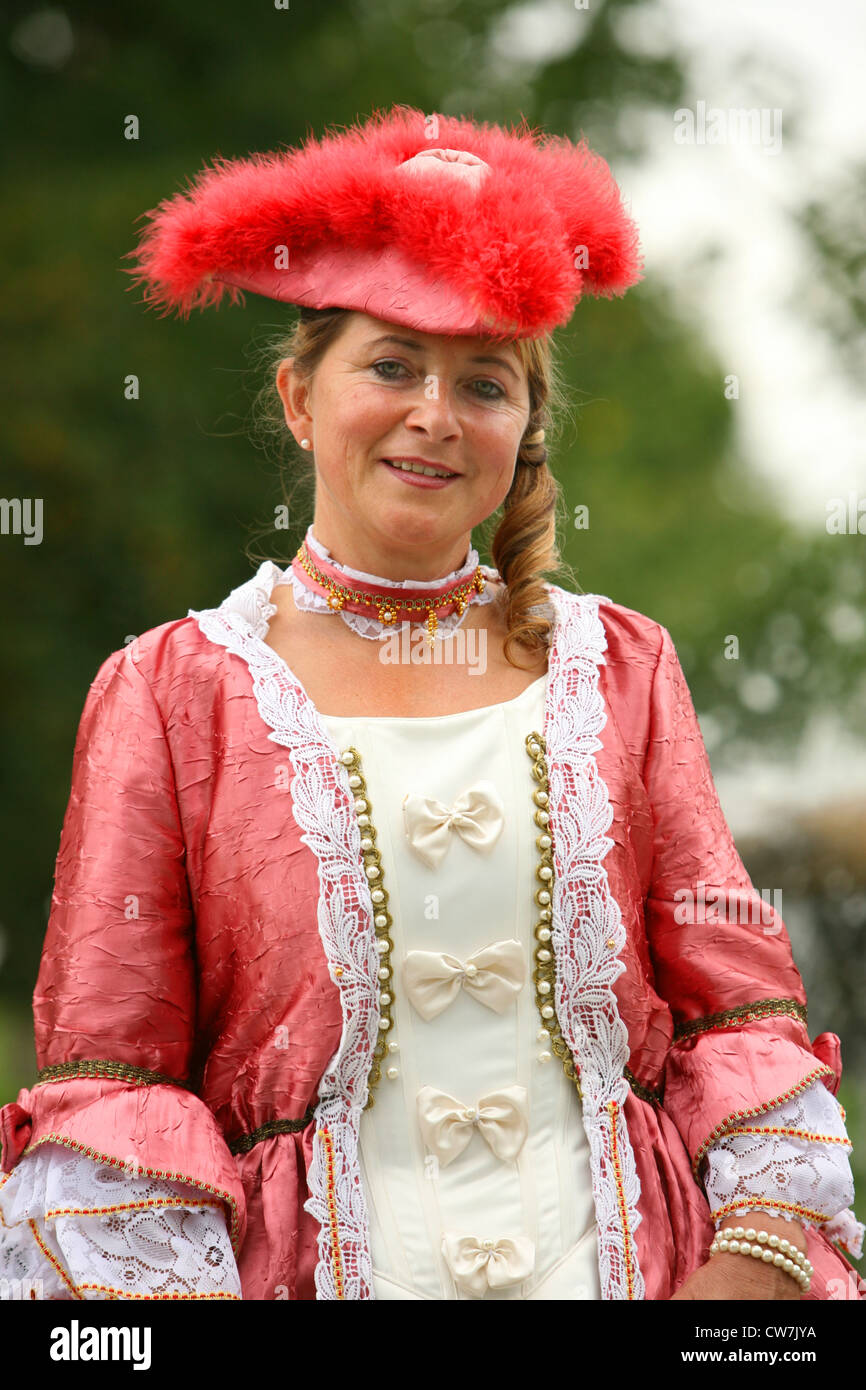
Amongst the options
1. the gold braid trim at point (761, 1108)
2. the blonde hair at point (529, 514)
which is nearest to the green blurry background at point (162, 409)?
the blonde hair at point (529, 514)

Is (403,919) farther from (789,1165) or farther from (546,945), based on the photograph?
(789,1165)

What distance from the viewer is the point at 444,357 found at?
1.87 m

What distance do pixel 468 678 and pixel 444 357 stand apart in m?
0.40

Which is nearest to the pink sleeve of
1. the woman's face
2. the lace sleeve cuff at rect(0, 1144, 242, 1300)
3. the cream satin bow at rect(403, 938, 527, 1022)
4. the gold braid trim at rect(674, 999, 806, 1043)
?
the gold braid trim at rect(674, 999, 806, 1043)

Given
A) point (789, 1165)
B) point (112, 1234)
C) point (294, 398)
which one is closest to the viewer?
point (112, 1234)

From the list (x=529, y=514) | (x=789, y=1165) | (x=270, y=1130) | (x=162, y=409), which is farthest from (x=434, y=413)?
(x=162, y=409)

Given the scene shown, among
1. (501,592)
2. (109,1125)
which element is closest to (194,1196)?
(109,1125)

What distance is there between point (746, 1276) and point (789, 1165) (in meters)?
0.13

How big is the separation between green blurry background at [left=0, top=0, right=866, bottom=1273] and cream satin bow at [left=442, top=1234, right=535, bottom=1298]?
290 centimetres

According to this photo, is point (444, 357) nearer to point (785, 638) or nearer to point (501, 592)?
point (501, 592)

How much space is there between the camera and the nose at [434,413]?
6.08 ft

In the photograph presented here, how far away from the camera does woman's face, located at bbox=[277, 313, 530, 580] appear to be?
187 centimetres

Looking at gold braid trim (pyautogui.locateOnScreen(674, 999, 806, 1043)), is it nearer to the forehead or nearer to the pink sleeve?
the pink sleeve

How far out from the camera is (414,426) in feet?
6.12
